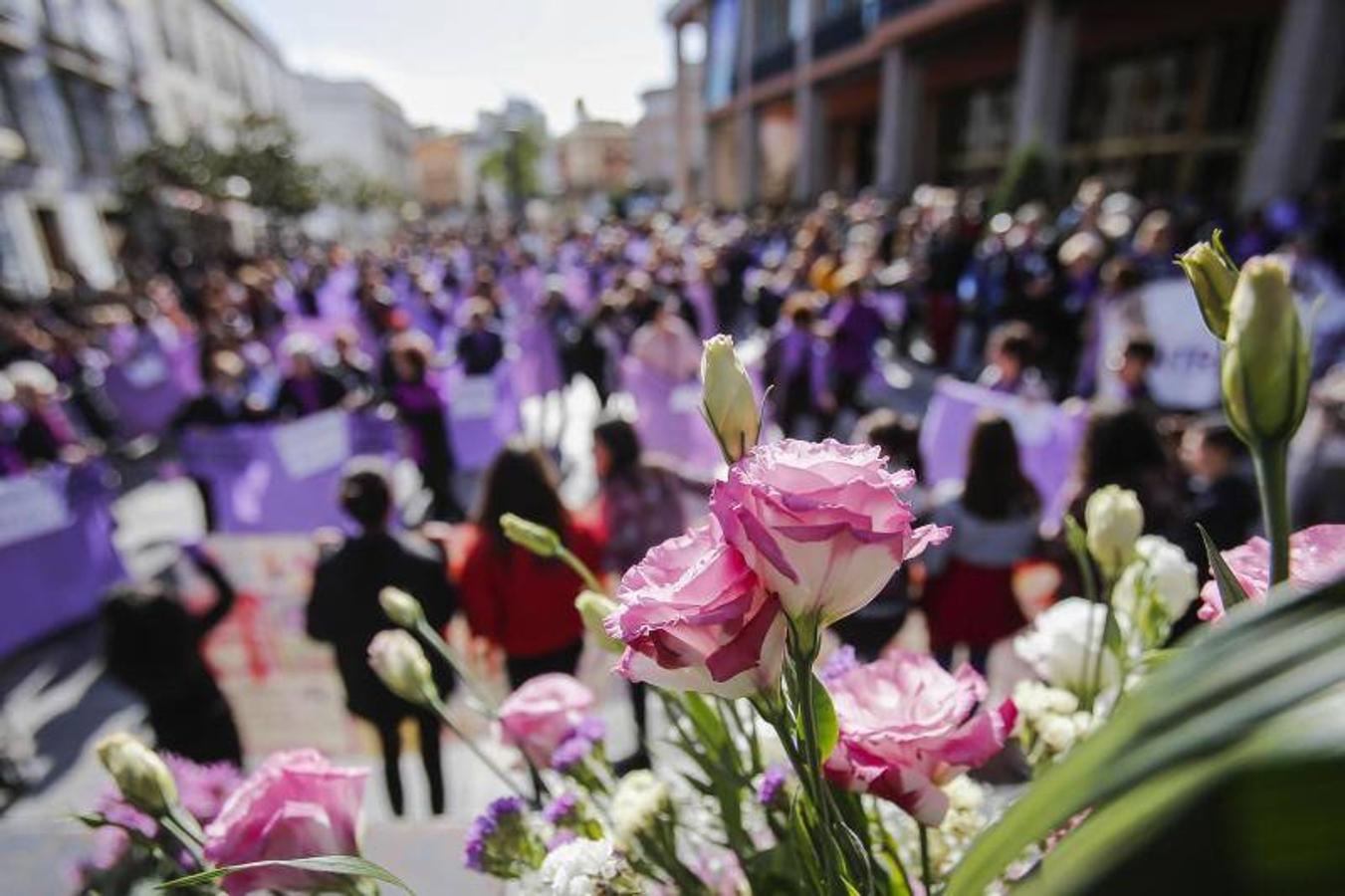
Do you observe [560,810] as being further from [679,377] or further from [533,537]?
[679,377]

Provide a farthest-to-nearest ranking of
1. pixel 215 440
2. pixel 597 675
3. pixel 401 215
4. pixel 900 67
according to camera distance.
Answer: pixel 401 215
pixel 900 67
pixel 215 440
pixel 597 675

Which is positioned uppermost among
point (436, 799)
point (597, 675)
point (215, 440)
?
point (215, 440)

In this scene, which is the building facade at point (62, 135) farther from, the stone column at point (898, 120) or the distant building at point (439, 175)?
the distant building at point (439, 175)

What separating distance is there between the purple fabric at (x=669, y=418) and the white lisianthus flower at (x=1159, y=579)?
4.63 m

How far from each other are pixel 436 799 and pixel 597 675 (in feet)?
2.48

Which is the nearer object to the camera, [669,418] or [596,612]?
[596,612]

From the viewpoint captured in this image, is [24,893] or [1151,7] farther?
[1151,7]

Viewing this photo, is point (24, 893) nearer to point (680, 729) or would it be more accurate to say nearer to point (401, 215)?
point (680, 729)

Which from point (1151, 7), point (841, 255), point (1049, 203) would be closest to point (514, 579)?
point (841, 255)

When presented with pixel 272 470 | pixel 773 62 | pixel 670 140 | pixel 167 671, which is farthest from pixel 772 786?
pixel 670 140

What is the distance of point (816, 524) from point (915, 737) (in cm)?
25

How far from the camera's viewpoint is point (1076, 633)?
3.17ft

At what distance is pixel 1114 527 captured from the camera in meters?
0.80

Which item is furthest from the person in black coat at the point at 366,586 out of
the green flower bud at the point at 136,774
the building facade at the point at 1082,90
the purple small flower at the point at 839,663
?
the building facade at the point at 1082,90
